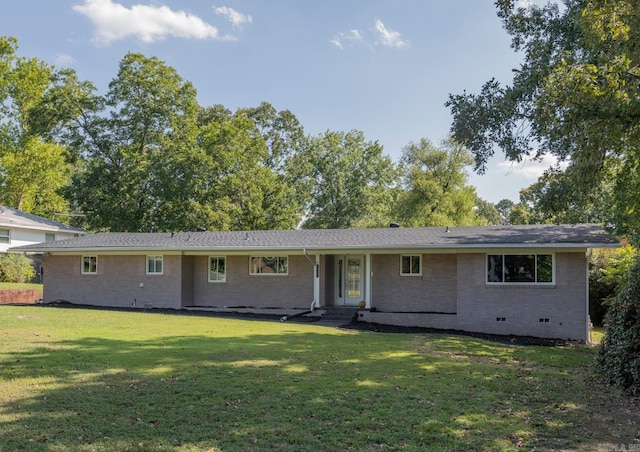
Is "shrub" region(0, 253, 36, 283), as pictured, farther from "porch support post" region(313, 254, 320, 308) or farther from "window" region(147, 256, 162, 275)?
"porch support post" region(313, 254, 320, 308)

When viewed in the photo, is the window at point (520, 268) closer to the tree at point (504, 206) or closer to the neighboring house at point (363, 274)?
the neighboring house at point (363, 274)

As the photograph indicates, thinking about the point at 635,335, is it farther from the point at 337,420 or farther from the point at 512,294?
the point at 512,294

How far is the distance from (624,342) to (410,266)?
35.1 feet

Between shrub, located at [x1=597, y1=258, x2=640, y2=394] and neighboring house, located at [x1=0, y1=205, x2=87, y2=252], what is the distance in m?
34.9

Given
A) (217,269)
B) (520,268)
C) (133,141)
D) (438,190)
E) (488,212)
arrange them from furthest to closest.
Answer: (488,212) < (133,141) < (438,190) < (217,269) < (520,268)

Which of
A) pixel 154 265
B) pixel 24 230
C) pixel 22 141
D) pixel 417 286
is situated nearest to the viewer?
pixel 417 286

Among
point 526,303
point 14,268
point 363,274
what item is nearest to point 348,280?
point 363,274

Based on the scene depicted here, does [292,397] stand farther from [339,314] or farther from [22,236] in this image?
[22,236]

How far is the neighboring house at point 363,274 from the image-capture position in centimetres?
1611

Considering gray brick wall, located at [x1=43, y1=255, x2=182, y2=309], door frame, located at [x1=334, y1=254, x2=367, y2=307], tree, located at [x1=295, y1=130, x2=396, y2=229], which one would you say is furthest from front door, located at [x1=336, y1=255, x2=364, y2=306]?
tree, located at [x1=295, y1=130, x2=396, y2=229]

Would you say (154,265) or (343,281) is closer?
(343,281)

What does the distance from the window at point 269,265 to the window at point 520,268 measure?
8.10m

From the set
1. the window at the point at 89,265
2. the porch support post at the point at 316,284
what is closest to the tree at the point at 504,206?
the porch support post at the point at 316,284

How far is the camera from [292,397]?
688cm
